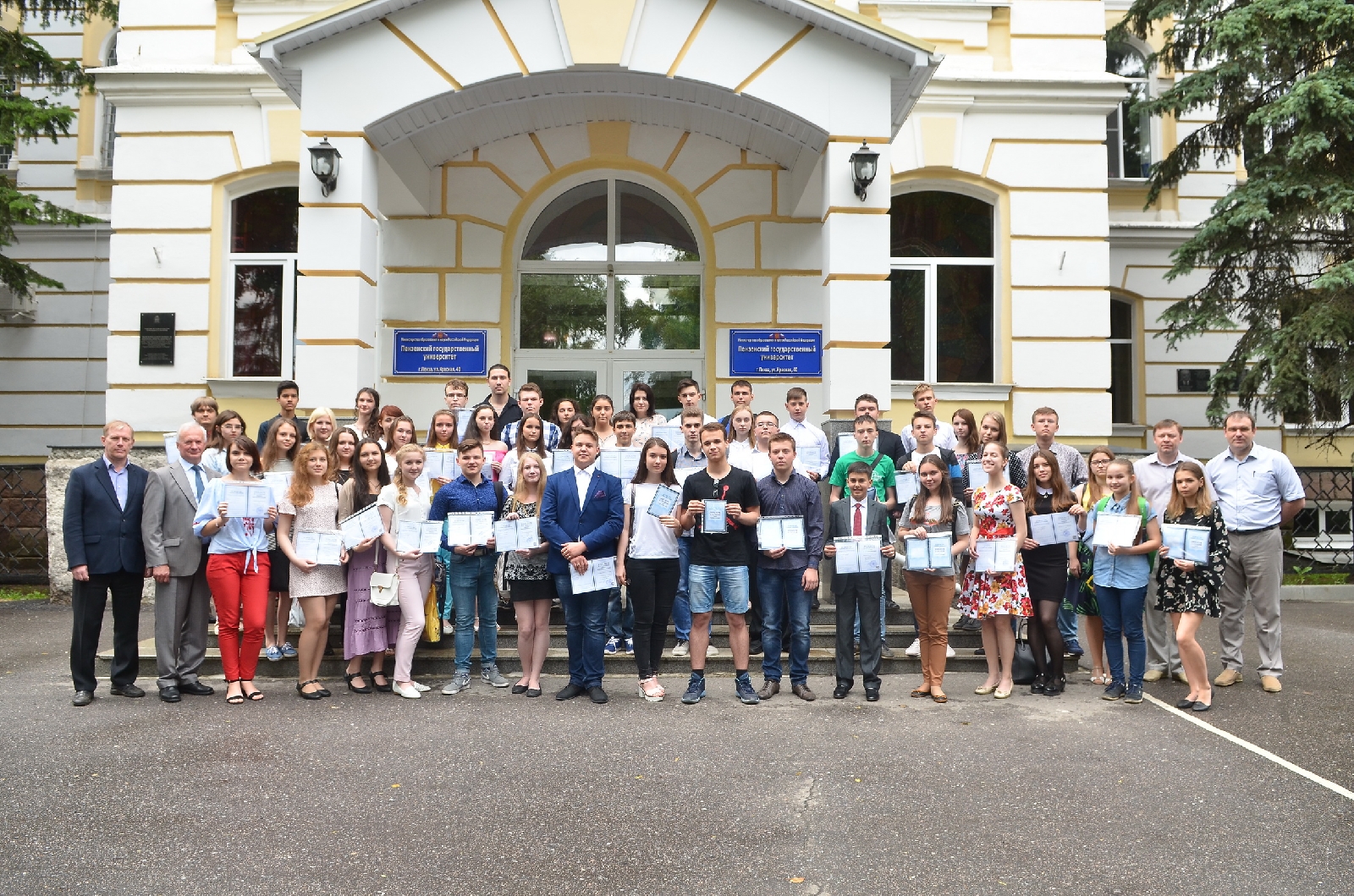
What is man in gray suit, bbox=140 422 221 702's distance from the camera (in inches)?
302

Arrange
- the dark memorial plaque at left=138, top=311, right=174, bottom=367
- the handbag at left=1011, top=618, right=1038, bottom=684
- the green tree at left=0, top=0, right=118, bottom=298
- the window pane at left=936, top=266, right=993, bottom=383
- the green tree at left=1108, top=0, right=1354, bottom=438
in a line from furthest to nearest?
the window pane at left=936, top=266, right=993, bottom=383, the dark memorial plaque at left=138, top=311, right=174, bottom=367, the green tree at left=0, top=0, right=118, bottom=298, the green tree at left=1108, top=0, right=1354, bottom=438, the handbag at left=1011, top=618, right=1038, bottom=684

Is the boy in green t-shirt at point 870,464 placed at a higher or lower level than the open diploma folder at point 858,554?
higher

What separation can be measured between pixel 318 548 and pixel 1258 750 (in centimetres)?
640

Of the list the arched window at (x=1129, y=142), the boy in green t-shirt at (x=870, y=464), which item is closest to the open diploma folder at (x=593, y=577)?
the boy in green t-shirt at (x=870, y=464)

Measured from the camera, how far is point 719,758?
6.14m

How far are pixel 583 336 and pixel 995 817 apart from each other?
9.48 m

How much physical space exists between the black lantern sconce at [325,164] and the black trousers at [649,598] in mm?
5133

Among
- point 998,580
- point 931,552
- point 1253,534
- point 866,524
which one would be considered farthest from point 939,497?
point 1253,534

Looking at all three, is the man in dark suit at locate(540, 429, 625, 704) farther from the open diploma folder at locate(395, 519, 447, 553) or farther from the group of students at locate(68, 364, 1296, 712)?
the open diploma folder at locate(395, 519, 447, 553)

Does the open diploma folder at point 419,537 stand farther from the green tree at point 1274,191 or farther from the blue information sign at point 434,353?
the green tree at point 1274,191

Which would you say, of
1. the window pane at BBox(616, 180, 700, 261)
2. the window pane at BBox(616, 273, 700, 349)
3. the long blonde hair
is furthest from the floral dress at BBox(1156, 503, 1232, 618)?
the window pane at BBox(616, 180, 700, 261)

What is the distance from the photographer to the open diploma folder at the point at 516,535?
762 centimetres

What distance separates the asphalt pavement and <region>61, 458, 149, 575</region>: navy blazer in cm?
103

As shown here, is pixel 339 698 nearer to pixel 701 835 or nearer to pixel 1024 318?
pixel 701 835
